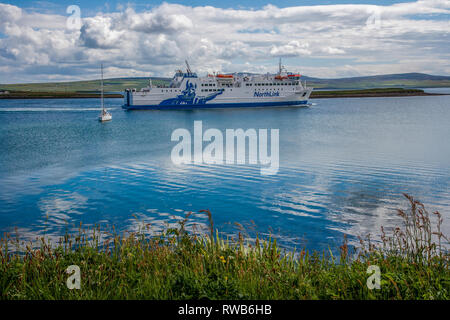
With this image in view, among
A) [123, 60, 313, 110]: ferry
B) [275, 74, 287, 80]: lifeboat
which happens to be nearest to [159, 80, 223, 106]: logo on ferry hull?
[123, 60, 313, 110]: ferry

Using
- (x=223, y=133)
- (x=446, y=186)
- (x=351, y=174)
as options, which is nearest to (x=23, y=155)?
(x=223, y=133)

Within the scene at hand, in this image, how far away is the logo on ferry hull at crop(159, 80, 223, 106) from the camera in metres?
59.4

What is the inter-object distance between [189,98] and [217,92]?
4.80m

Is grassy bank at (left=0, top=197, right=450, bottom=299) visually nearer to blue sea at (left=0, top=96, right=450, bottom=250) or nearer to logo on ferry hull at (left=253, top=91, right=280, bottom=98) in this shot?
blue sea at (left=0, top=96, right=450, bottom=250)

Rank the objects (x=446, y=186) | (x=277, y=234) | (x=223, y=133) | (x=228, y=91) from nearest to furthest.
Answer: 1. (x=277, y=234)
2. (x=446, y=186)
3. (x=223, y=133)
4. (x=228, y=91)

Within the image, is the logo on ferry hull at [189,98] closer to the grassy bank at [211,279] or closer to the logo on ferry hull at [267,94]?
the logo on ferry hull at [267,94]

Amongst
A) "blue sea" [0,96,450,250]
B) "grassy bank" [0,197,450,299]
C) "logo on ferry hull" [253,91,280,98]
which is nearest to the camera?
"grassy bank" [0,197,450,299]

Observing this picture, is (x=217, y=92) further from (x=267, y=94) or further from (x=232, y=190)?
(x=232, y=190)

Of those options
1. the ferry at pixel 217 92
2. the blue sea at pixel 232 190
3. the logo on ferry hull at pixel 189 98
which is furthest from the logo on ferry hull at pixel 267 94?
the blue sea at pixel 232 190

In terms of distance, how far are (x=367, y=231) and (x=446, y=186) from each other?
5.91 m

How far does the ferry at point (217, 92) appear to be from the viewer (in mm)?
59438

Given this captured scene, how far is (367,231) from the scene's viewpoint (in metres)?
8.70

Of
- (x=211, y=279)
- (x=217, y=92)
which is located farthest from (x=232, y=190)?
(x=217, y=92)

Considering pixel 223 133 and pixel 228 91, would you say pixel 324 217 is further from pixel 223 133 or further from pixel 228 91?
pixel 228 91
